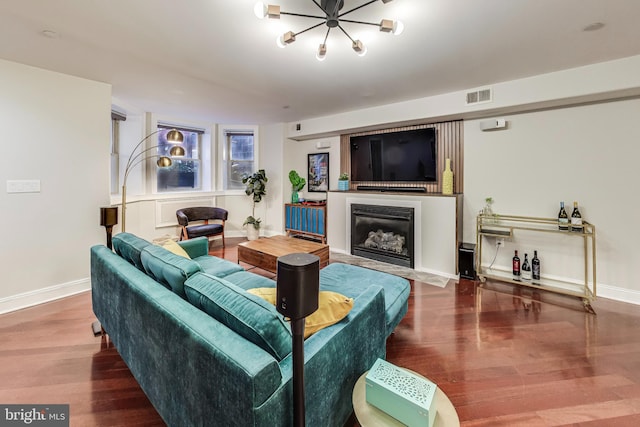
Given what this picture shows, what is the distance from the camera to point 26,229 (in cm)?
283

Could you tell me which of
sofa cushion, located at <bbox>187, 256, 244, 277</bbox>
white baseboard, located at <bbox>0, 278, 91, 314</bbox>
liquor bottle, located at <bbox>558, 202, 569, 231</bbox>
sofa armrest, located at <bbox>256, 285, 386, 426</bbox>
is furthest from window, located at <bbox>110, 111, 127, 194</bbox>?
liquor bottle, located at <bbox>558, 202, 569, 231</bbox>

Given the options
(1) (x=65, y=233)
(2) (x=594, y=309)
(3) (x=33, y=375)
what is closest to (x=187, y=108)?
(1) (x=65, y=233)

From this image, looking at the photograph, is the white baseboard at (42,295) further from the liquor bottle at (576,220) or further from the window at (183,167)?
the liquor bottle at (576,220)

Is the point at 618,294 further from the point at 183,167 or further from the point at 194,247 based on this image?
the point at 183,167

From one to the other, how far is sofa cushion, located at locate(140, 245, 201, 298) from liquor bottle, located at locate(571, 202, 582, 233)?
3710 mm

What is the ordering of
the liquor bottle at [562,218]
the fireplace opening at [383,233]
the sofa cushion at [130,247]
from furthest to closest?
the fireplace opening at [383,233]
the liquor bottle at [562,218]
the sofa cushion at [130,247]

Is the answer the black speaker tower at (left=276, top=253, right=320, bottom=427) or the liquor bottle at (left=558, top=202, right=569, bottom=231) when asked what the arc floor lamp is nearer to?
the black speaker tower at (left=276, top=253, right=320, bottom=427)

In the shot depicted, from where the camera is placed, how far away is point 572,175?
10.3 feet

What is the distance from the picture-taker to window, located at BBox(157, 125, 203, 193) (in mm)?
5211

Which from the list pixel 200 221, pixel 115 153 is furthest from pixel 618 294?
pixel 115 153

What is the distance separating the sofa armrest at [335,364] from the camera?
955 millimetres

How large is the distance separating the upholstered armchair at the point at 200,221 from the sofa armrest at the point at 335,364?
13.0 feet

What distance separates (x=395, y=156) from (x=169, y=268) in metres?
3.80

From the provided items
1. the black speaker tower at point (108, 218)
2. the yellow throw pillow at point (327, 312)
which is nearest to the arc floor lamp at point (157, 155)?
the black speaker tower at point (108, 218)
